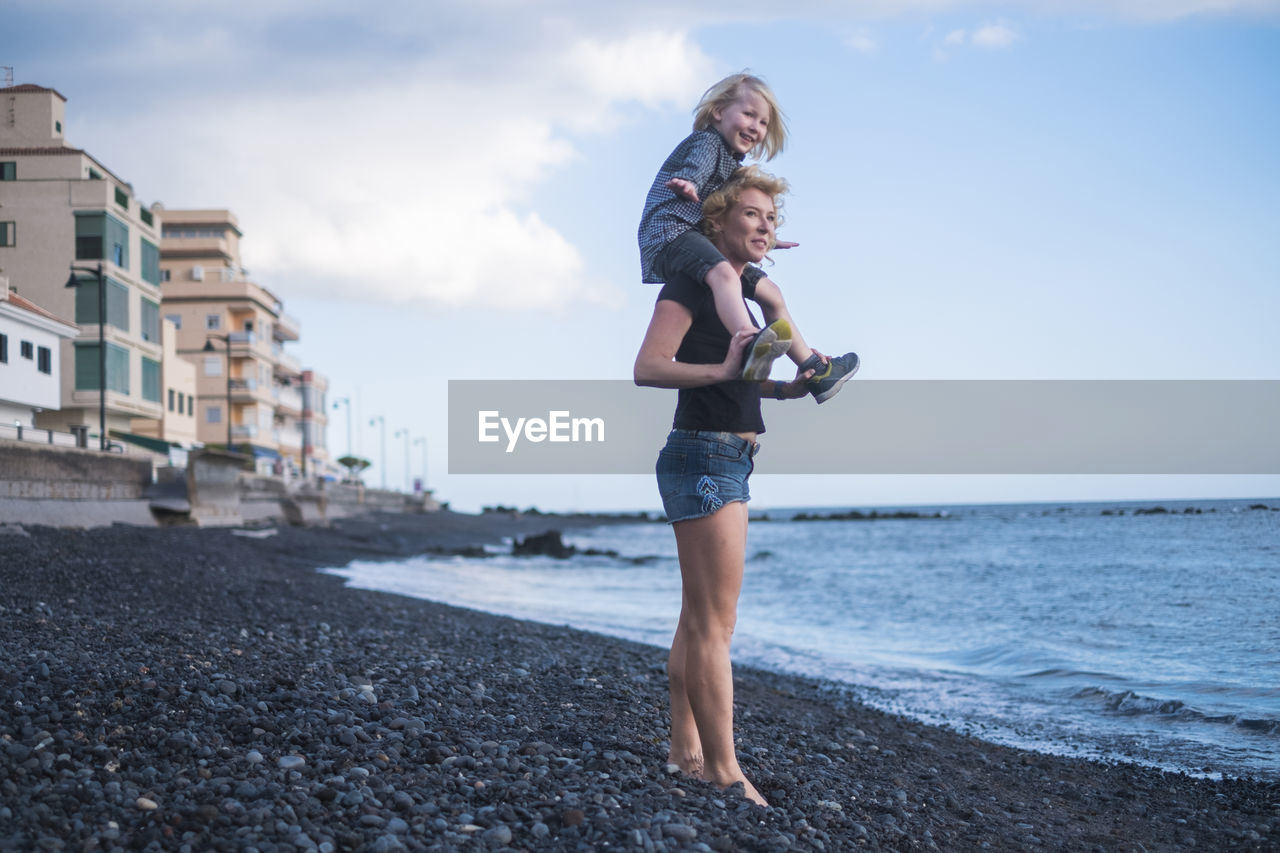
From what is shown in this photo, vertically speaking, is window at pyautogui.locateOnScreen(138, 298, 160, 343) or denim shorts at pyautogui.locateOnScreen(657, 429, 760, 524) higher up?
window at pyautogui.locateOnScreen(138, 298, 160, 343)

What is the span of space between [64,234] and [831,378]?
33.9 metres

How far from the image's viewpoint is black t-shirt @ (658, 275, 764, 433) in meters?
3.21

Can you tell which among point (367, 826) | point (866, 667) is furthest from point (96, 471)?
point (367, 826)

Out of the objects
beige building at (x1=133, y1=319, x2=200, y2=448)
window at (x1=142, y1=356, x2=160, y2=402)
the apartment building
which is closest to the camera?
window at (x1=142, y1=356, x2=160, y2=402)

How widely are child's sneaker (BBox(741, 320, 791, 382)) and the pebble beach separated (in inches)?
55.1

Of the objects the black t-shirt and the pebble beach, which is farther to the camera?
the black t-shirt

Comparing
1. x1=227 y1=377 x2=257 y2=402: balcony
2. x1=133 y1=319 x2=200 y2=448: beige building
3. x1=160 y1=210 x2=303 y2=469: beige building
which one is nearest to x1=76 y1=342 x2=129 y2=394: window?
x1=133 y1=319 x2=200 y2=448: beige building

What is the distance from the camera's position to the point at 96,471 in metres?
20.2

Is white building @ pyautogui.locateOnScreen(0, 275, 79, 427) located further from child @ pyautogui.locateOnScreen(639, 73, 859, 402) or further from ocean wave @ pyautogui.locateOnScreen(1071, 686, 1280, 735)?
child @ pyautogui.locateOnScreen(639, 73, 859, 402)

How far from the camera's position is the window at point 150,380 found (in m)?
35.6

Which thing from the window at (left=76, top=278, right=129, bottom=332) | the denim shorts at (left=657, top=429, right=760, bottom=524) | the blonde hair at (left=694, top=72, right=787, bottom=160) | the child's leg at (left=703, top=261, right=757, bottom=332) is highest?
the window at (left=76, top=278, right=129, bottom=332)

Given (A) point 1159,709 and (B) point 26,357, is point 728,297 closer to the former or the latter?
(A) point 1159,709

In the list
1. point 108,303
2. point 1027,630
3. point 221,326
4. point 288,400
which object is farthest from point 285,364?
point 1027,630

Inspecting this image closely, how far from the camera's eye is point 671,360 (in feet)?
10.4
